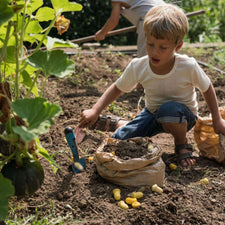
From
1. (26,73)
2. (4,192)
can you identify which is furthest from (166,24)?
(4,192)

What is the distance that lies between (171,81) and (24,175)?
1.51 meters

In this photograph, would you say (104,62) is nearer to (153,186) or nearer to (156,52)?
(156,52)

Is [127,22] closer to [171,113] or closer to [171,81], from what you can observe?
[171,81]

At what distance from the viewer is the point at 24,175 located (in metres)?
1.99

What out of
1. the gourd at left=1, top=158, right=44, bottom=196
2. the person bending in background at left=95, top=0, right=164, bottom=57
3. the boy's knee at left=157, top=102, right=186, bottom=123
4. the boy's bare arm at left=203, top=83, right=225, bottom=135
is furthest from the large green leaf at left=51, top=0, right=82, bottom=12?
the person bending in background at left=95, top=0, right=164, bottom=57

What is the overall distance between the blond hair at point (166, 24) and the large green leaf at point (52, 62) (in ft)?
3.83

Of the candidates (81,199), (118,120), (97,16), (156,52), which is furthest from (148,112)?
(97,16)

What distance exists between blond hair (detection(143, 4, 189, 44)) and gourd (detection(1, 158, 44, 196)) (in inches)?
52.4

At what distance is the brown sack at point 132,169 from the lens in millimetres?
2527

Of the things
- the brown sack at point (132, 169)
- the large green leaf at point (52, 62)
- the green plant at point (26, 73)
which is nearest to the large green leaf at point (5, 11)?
the green plant at point (26, 73)

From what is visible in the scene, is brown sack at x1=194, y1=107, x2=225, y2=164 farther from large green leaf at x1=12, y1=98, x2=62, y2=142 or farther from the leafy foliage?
the leafy foliage

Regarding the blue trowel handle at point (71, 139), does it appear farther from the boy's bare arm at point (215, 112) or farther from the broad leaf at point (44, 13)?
the boy's bare arm at point (215, 112)

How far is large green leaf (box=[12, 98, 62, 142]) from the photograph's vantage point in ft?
5.18

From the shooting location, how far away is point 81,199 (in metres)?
2.43
